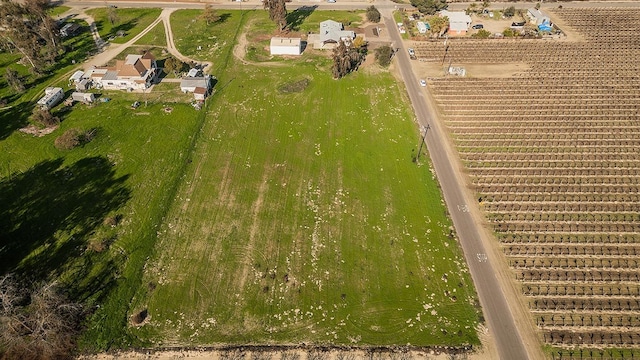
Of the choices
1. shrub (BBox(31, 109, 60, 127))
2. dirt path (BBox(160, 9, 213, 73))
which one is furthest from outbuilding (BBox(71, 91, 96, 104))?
dirt path (BBox(160, 9, 213, 73))

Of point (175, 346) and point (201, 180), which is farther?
point (201, 180)

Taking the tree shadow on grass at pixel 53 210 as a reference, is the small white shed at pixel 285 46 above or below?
above

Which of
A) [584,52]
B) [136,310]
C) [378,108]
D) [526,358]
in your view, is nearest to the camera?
[526,358]

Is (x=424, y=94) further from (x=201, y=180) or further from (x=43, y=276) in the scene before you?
(x=43, y=276)

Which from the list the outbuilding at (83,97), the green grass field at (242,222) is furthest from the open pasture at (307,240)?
the outbuilding at (83,97)

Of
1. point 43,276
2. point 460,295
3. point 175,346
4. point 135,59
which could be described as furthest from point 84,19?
point 460,295

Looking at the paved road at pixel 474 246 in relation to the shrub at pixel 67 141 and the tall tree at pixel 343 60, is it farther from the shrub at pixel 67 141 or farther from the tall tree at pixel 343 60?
A: the shrub at pixel 67 141
